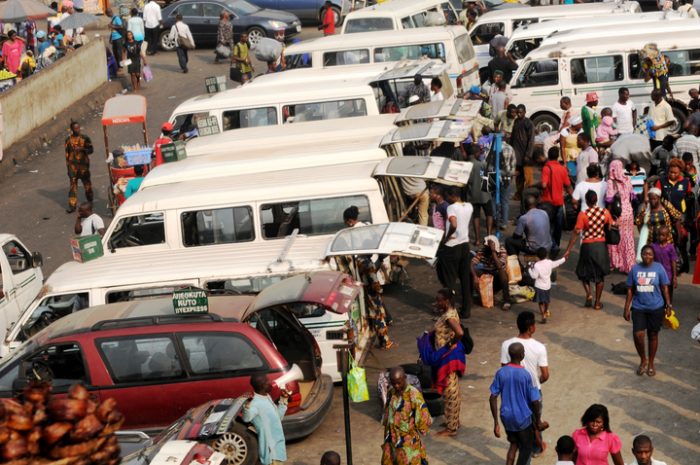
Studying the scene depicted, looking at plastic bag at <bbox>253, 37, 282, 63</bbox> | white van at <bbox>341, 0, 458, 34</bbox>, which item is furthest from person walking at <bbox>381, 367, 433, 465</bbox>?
plastic bag at <bbox>253, 37, 282, 63</bbox>

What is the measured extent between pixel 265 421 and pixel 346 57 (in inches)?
581

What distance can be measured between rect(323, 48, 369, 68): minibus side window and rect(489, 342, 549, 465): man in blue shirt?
14.3 m

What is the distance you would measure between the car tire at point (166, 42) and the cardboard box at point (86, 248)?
2078 cm

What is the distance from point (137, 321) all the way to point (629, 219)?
6.87 meters

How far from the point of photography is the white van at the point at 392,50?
23156 millimetres

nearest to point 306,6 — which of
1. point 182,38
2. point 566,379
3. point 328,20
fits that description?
point 328,20

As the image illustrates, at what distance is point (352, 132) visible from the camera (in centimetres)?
1752

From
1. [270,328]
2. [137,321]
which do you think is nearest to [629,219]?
[270,328]

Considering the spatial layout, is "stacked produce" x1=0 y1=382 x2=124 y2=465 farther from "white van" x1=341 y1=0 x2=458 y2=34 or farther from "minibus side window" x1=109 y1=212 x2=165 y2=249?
"white van" x1=341 y1=0 x2=458 y2=34

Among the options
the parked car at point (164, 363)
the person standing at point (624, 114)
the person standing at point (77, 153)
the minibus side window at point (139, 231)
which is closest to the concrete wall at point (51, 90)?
the person standing at point (77, 153)

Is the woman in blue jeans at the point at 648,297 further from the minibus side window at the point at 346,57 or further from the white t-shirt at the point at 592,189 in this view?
the minibus side window at the point at 346,57

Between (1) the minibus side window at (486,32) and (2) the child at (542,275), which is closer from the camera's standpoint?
(2) the child at (542,275)

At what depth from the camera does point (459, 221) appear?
1437 centimetres

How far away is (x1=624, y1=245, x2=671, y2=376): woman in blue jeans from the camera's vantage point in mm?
12023
